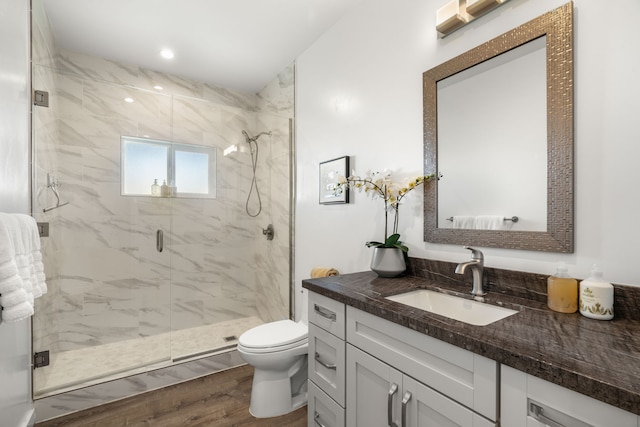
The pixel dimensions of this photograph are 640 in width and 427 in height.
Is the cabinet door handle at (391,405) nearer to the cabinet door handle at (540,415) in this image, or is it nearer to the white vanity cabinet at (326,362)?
the white vanity cabinet at (326,362)

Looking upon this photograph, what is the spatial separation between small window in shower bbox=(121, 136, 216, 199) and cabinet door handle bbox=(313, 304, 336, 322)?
6.48 ft

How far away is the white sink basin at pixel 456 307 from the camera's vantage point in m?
1.14

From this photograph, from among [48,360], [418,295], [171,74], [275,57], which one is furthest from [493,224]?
[171,74]

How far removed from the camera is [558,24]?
1108mm

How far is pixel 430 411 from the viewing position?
3.03 ft

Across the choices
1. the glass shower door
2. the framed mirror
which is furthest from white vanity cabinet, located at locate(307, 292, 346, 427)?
the glass shower door

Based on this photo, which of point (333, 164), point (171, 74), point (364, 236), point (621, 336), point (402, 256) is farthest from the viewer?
point (171, 74)

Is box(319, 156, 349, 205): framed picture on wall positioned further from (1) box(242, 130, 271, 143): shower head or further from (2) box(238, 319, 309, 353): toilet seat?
(1) box(242, 130, 271, 143): shower head

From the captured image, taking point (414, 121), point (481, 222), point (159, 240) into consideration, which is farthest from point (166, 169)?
point (481, 222)

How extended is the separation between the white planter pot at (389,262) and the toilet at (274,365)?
71 cm

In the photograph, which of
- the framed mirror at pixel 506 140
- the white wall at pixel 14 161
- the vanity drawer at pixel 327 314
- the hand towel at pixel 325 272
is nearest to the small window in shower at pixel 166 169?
the white wall at pixel 14 161

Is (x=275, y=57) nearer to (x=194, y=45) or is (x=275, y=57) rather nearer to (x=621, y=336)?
(x=194, y=45)

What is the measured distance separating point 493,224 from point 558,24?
0.77 meters

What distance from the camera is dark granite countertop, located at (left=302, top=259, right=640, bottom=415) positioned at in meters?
0.60
